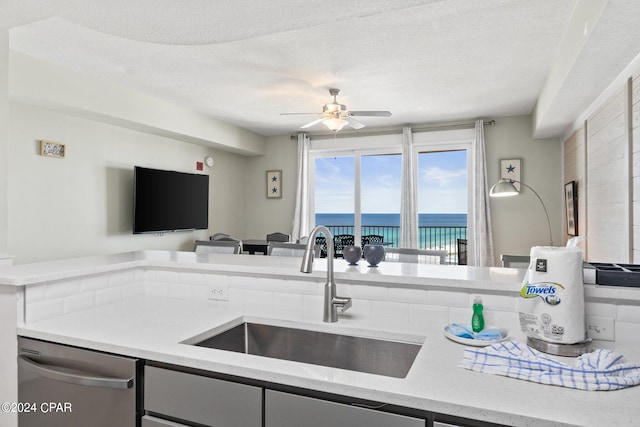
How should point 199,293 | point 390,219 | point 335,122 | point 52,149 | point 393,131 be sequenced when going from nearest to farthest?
point 199,293, point 52,149, point 335,122, point 393,131, point 390,219

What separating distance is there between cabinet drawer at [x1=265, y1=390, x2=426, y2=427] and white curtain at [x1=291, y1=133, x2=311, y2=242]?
5.24 meters

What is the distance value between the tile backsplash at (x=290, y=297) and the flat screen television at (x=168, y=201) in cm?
280

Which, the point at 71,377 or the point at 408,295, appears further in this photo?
the point at 408,295

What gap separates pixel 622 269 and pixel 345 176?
17.2 feet

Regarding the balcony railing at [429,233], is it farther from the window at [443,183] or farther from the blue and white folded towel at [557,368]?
the blue and white folded towel at [557,368]

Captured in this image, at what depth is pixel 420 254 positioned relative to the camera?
9.19 ft

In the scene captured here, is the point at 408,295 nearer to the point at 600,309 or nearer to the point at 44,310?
the point at 600,309

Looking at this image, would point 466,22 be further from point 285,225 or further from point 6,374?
point 285,225

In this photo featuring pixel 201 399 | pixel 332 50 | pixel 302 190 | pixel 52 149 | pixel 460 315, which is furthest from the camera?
pixel 302 190

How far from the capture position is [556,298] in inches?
44.4

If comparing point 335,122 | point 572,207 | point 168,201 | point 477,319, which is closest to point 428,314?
point 477,319

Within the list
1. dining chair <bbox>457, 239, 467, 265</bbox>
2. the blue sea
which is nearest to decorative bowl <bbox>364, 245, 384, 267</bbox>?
dining chair <bbox>457, 239, 467, 265</bbox>

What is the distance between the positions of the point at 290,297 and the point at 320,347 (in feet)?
0.87

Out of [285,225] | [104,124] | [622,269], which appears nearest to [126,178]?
[104,124]
